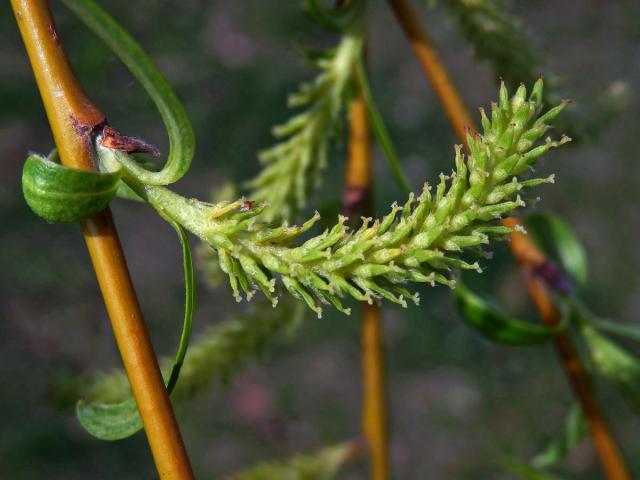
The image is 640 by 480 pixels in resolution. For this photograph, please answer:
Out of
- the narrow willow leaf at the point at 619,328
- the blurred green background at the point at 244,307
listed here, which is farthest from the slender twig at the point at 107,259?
the blurred green background at the point at 244,307

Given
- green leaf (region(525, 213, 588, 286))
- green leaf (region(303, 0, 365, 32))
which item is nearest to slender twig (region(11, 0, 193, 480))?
green leaf (region(303, 0, 365, 32))

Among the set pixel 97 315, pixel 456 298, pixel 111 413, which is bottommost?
pixel 111 413

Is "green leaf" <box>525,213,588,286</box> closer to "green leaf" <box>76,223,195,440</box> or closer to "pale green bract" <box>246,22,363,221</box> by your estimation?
"pale green bract" <box>246,22,363,221</box>

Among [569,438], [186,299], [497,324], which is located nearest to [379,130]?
[497,324]

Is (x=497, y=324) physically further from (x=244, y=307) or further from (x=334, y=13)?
(x=244, y=307)

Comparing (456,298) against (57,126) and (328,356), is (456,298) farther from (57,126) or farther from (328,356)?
(328,356)

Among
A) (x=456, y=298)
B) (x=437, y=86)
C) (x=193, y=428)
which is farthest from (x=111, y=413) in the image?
(x=193, y=428)
